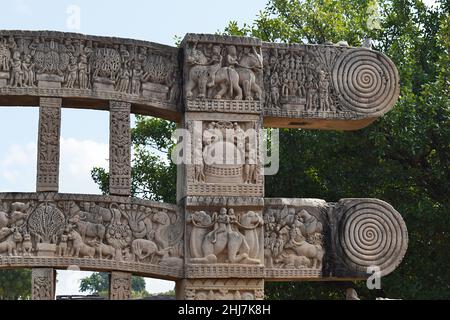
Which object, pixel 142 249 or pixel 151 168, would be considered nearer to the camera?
pixel 142 249

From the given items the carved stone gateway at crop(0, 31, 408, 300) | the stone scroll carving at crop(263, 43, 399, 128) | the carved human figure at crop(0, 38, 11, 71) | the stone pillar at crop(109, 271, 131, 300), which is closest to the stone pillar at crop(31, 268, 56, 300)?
the carved stone gateway at crop(0, 31, 408, 300)

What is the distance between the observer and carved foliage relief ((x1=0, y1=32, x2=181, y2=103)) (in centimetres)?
1048

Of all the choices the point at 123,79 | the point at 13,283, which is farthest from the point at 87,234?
the point at 13,283

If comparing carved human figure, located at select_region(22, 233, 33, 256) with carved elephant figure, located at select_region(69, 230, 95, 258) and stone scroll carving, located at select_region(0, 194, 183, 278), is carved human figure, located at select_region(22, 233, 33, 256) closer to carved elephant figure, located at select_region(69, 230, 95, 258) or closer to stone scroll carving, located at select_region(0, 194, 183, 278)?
stone scroll carving, located at select_region(0, 194, 183, 278)

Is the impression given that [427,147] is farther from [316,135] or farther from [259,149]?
[259,149]

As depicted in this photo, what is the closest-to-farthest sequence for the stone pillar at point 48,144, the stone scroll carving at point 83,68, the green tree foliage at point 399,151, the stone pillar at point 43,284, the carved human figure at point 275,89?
the stone pillar at point 43,284
the stone pillar at point 48,144
the stone scroll carving at point 83,68
the carved human figure at point 275,89
the green tree foliage at point 399,151

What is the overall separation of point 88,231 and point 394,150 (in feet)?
26.7

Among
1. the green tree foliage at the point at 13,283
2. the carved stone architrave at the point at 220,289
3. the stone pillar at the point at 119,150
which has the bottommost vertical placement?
the green tree foliage at the point at 13,283

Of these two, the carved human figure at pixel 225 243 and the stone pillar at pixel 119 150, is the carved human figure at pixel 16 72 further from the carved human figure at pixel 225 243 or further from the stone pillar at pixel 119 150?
the carved human figure at pixel 225 243

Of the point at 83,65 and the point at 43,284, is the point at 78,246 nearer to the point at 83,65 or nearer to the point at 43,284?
the point at 43,284

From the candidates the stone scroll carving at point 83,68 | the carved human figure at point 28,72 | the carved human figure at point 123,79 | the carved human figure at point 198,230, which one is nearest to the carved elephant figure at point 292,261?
the carved human figure at point 198,230

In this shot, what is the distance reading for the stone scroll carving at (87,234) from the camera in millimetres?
10117

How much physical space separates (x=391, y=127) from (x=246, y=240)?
6.76 meters

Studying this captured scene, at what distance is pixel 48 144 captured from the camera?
33.8 ft
